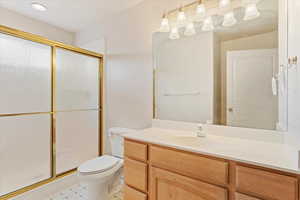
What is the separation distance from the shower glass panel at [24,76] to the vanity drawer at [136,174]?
4.12 feet

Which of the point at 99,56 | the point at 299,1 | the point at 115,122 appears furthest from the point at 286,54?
the point at 99,56

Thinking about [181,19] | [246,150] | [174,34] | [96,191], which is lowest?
[96,191]

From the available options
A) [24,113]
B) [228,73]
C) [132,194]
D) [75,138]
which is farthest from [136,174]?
[24,113]

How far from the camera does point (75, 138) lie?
7.27ft

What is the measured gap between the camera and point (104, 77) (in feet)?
7.93

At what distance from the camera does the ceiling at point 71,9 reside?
1.96 m

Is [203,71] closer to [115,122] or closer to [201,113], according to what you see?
Result: [201,113]

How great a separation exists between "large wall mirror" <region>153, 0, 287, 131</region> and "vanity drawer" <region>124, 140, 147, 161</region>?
552 mm

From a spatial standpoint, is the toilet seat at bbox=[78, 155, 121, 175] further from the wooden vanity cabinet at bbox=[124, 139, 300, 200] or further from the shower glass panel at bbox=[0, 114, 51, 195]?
the shower glass panel at bbox=[0, 114, 51, 195]

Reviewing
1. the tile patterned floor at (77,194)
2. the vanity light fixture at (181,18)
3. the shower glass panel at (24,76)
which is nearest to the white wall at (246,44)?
the vanity light fixture at (181,18)

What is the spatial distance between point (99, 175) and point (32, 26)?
7.60 feet

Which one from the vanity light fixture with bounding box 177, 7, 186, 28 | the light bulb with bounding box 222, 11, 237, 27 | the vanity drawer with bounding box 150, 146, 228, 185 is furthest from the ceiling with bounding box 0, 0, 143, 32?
the vanity drawer with bounding box 150, 146, 228, 185

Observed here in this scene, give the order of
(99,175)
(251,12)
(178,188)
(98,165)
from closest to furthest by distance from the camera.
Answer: (178,188) → (251,12) → (99,175) → (98,165)

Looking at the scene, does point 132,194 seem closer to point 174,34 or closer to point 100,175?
point 100,175
